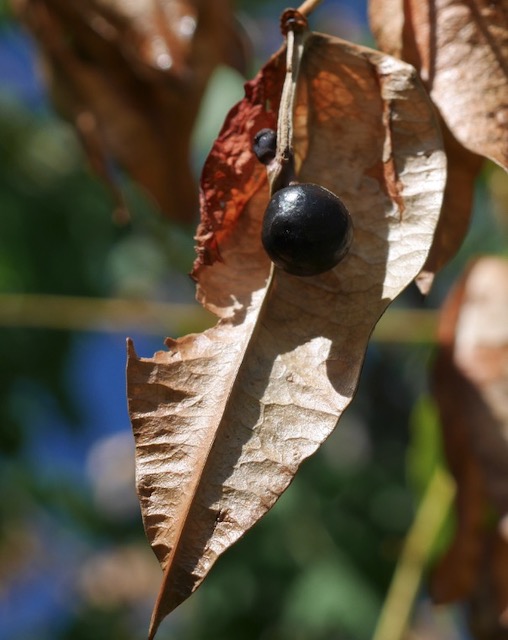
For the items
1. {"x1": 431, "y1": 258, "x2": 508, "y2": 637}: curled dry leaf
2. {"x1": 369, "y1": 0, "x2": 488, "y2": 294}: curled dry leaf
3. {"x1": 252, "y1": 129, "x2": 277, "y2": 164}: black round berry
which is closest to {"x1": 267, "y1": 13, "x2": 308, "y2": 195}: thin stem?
{"x1": 252, "y1": 129, "x2": 277, "y2": 164}: black round berry

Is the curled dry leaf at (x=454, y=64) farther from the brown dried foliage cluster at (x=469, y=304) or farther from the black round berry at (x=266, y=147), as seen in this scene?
the black round berry at (x=266, y=147)

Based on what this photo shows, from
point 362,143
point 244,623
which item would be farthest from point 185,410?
point 244,623

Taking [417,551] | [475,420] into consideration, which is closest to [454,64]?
[475,420]

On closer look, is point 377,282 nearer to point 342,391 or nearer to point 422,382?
point 342,391

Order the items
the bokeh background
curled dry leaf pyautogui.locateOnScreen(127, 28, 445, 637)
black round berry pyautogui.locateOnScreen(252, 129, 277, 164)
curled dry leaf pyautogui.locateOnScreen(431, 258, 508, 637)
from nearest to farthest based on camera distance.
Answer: curled dry leaf pyautogui.locateOnScreen(127, 28, 445, 637) < black round berry pyautogui.locateOnScreen(252, 129, 277, 164) < curled dry leaf pyautogui.locateOnScreen(431, 258, 508, 637) < the bokeh background

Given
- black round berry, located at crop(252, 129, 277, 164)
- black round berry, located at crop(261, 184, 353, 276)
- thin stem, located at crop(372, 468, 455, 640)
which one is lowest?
thin stem, located at crop(372, 468, 455, 640)

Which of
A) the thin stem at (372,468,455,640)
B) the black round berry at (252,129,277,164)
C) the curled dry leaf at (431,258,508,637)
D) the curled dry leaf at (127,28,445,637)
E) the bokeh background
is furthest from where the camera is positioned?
the bokeh background

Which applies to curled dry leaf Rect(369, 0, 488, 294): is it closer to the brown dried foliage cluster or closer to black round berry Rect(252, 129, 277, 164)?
the brown dried foliage cluster

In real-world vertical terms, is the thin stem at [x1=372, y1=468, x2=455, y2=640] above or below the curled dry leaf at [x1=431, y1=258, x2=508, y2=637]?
below
